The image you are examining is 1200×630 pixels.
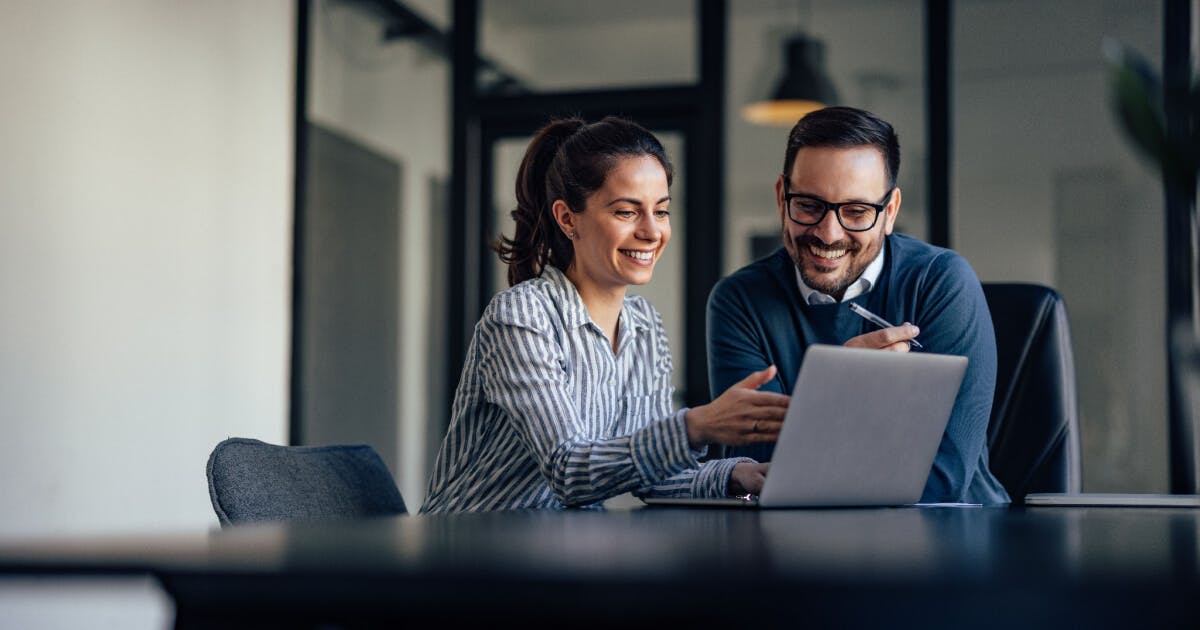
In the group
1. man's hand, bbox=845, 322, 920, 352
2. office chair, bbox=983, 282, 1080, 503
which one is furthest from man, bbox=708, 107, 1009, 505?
man's hand, bbox=845, 322, 920, 352

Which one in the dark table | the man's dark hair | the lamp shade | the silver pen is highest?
the lamp shade

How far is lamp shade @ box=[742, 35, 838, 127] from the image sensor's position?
434cm

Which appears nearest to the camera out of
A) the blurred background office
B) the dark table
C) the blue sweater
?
the dark table

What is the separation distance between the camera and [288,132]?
4.89 m

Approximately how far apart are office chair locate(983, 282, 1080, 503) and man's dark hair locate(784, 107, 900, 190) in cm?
40

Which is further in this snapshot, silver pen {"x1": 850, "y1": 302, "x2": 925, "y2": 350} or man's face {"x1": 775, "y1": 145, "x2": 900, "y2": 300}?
man's face {"x1": 775, "y1": 145, "x2": 900, "y2": 300}

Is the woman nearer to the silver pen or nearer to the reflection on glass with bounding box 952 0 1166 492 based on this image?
the silver pen

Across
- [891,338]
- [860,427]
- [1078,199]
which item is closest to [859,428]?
[860,427]

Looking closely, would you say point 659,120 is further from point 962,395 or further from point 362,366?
point 962,395

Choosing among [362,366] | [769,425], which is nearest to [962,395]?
[769,425]

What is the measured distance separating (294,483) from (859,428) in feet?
2.44

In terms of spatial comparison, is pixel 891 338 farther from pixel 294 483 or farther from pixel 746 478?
pixel 294 483

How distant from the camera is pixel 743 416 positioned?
59.8 inches

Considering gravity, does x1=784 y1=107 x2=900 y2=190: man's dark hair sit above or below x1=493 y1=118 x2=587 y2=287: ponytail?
above
